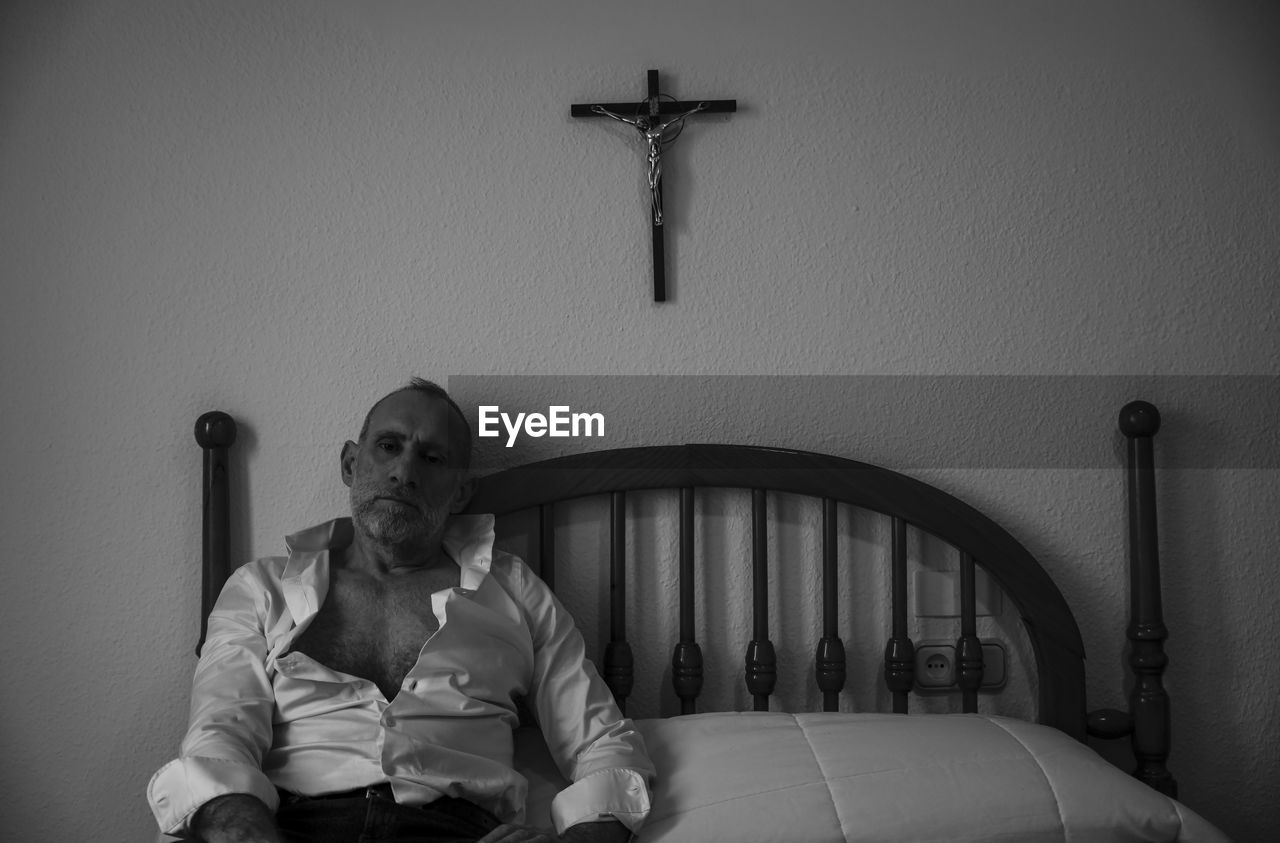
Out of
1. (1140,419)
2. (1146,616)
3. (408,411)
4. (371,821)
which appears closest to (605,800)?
(371,821)

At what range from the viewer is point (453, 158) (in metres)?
2.03

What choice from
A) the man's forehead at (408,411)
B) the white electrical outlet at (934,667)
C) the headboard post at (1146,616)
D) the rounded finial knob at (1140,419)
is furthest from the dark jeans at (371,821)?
the rounded finial knob at (1140,419)

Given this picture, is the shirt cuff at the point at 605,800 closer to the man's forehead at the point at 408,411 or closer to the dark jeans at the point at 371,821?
the dark jeans at the point at 371,821

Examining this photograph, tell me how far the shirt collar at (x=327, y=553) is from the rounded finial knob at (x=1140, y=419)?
128 cm

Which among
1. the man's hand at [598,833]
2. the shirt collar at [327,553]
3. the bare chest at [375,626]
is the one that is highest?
the shirt collar at [327,553]

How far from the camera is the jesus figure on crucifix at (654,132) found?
201 centimetres

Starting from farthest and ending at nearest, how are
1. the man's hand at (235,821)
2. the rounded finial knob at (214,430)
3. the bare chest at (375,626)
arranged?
the rounded finial knob at (214,430) → the bare chest at (375,626) → the man's hand at (235,821)

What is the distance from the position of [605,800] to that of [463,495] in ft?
2.06

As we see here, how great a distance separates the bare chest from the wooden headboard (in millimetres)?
243

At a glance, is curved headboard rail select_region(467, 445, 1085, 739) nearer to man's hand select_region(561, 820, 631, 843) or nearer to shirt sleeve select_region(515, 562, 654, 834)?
shirt sleeve select_region(515, 562, 654, 834)

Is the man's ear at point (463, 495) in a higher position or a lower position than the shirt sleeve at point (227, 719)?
higher

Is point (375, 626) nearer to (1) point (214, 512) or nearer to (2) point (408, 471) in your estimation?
(2) point (408, 471)

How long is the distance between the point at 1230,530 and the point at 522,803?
1549 millimetres

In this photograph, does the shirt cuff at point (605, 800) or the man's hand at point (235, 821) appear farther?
the shirt cuff at point (605, 800)
